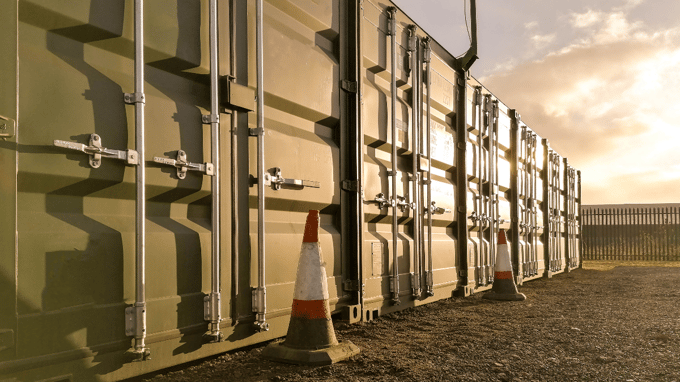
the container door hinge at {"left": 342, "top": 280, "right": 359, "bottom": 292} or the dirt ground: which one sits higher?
the container door hinge at {"left": 342, "top": 280, "right": 359, "bottom": 292}

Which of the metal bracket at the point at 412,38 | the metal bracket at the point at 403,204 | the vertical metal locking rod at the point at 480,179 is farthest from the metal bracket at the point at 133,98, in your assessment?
the vertical metal locking rod at the point at 480,179

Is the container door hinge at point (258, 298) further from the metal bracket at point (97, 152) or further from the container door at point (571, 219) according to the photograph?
the container door at point (571, 219)

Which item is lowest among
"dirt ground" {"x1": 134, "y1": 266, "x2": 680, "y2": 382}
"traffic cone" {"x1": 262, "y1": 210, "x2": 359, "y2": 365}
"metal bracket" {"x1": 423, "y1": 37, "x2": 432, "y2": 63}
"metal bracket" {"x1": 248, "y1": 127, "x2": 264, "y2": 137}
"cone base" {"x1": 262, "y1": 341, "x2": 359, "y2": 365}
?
"dirt ground" {"x1": 134, "y1": 266, "x2": 680, "y2": 382}

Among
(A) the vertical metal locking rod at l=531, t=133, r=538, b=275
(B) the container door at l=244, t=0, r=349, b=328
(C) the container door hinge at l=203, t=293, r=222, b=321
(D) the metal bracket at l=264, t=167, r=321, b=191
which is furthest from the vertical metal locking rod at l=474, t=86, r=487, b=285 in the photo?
(C) the container door hinge at l=203, t=293, r=222, b=321

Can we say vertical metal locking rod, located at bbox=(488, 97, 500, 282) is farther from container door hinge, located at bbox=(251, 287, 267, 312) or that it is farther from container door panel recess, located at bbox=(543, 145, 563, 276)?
container door hinge, located at bbox=(251, 287, 267, 312)

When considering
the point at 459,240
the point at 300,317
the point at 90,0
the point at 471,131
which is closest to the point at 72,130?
the point at 90,0

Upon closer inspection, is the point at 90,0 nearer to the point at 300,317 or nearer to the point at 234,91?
the point at 234,91

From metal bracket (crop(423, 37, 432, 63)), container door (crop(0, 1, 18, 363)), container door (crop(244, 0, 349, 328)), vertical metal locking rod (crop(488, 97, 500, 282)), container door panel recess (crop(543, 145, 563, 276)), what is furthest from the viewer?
container door panel recess (crop(543, 145, 563, 276))

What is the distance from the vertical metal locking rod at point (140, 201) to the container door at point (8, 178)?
49cm

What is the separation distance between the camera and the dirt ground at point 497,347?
3039 millimetres

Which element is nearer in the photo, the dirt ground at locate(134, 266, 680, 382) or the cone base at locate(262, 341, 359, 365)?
the dirt ground at locate(134, 266, 680, 382)

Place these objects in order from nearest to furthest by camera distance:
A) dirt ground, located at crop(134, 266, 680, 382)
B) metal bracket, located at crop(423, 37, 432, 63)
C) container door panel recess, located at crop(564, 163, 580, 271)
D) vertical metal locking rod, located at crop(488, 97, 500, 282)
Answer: dirt ground, located at crop(134, 266, 680, 382) < metal bracket, located at crop(423, 37, 432, 63) < vertical metal locking rod, located at crop(488, 97, 500, 282) < container door panel recess, located at crop(564, 163, 580, 271)

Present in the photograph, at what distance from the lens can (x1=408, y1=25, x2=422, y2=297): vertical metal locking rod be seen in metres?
5.18

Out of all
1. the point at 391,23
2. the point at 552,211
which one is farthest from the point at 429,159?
the point at 552,211
